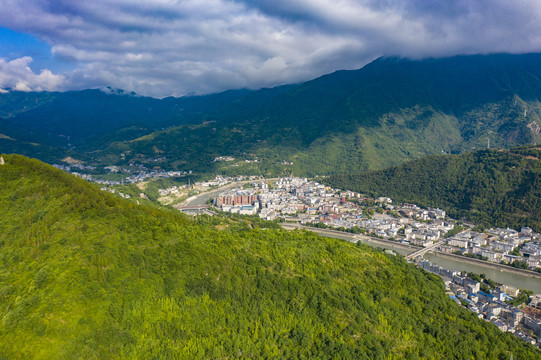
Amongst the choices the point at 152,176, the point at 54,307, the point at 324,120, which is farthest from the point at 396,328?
the point at 324,120

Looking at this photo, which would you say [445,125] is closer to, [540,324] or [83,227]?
[540,324]

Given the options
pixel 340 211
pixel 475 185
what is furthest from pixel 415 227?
pixel 475 185

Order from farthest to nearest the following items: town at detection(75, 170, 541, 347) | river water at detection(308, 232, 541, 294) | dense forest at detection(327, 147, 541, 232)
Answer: dense forest at detection(327, 147, 541, 232)
river water at detection(308, 232, 541, 294)
town at detection(75, 170, 541, 347)

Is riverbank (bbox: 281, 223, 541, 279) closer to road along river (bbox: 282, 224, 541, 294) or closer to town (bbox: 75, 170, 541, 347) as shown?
road along river (bbox: 282, 224, 541, 294)

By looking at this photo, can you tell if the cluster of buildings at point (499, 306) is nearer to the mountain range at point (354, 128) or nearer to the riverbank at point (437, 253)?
the riverbank at point (437, 253)

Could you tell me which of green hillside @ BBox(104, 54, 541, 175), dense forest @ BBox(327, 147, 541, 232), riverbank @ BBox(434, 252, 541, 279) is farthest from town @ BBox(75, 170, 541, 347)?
green hillside @ BBox(104, 54, 541, 175)

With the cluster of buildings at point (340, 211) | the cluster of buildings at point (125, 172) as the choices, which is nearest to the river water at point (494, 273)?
the cluster of buildings at point (340, 211)
